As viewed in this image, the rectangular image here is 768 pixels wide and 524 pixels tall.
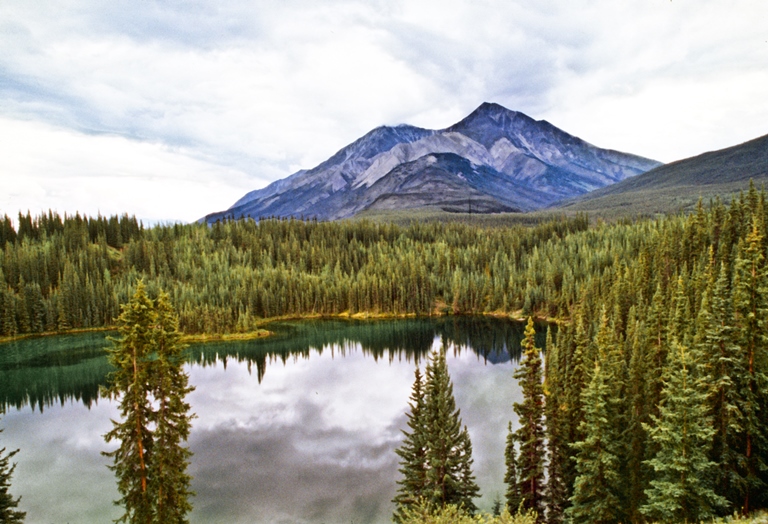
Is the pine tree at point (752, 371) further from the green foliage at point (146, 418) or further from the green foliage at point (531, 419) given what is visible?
Result: the green foliage at point (146, 418)

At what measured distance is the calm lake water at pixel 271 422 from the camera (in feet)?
136

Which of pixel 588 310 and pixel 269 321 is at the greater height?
pixel 588 310

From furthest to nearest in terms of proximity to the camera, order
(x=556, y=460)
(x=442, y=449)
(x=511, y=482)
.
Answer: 1. (x=556, y=460)
2. (x=511, y=482)
3. (x=442, y=449)

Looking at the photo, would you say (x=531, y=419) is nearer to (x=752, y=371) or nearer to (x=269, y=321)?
(x=752, y=371)

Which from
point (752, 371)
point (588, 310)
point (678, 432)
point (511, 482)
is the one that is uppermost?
point (752, 371)

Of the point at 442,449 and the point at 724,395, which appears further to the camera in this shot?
the point at 442,449

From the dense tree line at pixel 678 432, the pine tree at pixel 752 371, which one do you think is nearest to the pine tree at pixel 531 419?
the dense tree line at pixel 678 432

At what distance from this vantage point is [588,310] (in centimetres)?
9319

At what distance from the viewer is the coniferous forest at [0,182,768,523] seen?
2806cm

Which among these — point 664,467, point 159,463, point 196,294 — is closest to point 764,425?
point 664,467

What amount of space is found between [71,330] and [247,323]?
51257 mm

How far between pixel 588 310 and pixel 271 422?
62222 mm

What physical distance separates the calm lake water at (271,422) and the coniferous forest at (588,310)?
12.0m

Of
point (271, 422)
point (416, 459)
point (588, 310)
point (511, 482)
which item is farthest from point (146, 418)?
point (588, 310)
